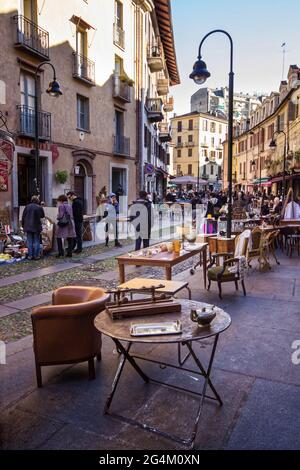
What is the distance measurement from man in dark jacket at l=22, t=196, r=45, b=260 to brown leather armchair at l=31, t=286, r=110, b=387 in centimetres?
654

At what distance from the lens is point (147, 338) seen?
2.72 metres

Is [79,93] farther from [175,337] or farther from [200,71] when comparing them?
[175,337]

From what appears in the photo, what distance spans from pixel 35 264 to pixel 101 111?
1144 cm

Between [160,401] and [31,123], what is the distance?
41.6 ft

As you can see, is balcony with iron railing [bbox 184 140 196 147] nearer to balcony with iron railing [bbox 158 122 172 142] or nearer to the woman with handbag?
balcony with iron railing [bbox 158 122 172 142]

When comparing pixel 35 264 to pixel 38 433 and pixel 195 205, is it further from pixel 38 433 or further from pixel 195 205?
pixel 195 205

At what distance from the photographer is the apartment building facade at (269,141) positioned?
25.0 meters

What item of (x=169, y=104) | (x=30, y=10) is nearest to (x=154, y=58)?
(x=169, y=104)

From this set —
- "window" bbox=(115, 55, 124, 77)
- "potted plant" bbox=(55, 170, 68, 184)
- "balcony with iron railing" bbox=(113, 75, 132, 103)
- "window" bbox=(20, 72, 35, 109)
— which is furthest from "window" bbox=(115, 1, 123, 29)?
"potted plant" bbox=(55, 170, 68, 184)

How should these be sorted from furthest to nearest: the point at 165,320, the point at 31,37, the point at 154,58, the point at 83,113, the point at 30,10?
the point at 154,58 < the point at 83,113 < the point at 30,10 < the point at 31,37 < the point at 165,320

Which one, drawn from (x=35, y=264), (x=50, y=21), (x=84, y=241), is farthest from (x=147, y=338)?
(x=50, y=21)

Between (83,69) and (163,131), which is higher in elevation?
(163,131)

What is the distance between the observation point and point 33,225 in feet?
31.8

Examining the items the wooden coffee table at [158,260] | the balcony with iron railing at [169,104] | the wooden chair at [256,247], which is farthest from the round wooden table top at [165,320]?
the balcony with iron railing at [169,104]
